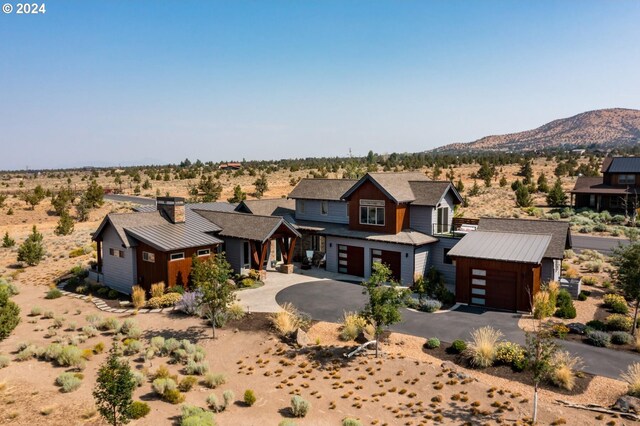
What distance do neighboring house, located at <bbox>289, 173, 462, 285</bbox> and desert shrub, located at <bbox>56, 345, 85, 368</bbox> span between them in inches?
741

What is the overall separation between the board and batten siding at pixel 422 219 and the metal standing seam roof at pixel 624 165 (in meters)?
40.8

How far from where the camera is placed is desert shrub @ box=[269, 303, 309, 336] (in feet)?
70.3

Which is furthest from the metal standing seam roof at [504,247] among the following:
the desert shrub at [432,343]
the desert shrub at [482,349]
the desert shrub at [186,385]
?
the desert shrub at [186,385]

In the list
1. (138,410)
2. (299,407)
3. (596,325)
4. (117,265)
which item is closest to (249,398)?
(299,407)

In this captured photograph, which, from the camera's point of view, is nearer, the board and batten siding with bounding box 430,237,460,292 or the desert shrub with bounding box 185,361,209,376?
the desert shrub with bounding box 185,361,209,376

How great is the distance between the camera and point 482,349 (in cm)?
1789

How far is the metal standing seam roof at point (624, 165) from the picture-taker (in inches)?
2257

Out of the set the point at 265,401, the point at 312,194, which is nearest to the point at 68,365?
the point at 265,401

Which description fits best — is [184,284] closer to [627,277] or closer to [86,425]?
[86,425]

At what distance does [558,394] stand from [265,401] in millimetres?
10228

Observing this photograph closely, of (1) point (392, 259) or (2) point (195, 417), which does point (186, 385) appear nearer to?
(2) point (195, 417)

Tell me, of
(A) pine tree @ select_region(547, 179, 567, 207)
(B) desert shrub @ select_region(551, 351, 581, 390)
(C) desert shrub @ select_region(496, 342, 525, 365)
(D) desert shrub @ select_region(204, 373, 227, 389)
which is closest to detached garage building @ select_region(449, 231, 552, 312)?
(C) desert shrub @ select_region(496, 342, 525, 365)

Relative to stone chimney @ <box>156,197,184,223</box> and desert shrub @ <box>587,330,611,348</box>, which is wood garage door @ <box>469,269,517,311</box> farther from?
stone chimney @ <box>156,197,184,223</box>

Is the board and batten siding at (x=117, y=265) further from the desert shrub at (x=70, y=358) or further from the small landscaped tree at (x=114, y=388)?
the small landscaped tree at (x=114, y=388)
